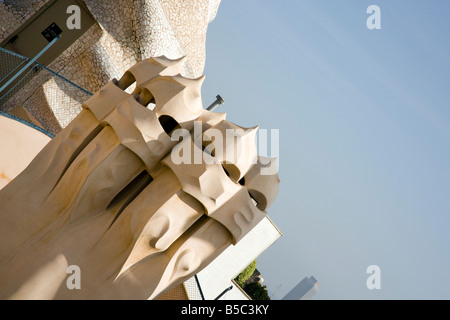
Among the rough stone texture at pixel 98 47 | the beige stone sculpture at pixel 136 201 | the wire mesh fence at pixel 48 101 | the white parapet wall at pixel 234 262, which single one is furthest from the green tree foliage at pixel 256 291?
the beige stone sculpture at pixel 136 201

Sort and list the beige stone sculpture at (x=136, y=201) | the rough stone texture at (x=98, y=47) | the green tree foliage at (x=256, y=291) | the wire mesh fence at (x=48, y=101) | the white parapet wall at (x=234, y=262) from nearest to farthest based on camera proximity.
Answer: the beige stone sculpture at (x=136, y=201)
the wire mesh fence at (x=48, y=101)
the rough stone texture at (x=98, y=47)
the white parapet wall at (x=234, y=262)
the green tree foliage at (x=256, y=291)

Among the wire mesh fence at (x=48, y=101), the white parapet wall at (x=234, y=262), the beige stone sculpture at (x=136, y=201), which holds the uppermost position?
the wire mesh fence at (x=48, y=101)

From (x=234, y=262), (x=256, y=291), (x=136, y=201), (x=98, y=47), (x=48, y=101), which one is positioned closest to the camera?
(x=136, y=201)

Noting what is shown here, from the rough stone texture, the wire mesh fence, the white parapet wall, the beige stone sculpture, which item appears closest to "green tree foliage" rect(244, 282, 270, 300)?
A: the white parapet wall

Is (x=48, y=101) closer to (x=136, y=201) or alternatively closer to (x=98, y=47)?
(x=98, y=47)

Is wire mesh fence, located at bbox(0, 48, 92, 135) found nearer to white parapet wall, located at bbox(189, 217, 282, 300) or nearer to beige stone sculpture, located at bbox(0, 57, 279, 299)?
beige stone sculpture, located at bbox(0, 57, 279, 299)

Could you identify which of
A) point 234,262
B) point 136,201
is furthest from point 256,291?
point 136,201

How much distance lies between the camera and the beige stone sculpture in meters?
2.83

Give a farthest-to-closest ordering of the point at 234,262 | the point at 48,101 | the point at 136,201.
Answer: the point at 234,262 → the point at 48,101 → the point at 136,201

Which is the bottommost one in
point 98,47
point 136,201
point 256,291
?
point 256,291

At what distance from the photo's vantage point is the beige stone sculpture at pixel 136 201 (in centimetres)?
283

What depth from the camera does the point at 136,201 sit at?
3.00 m

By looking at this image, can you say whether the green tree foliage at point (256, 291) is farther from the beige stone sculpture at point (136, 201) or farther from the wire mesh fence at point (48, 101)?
the beige stone sculpture at point (136, 201)

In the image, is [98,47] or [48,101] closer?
[48,101]
